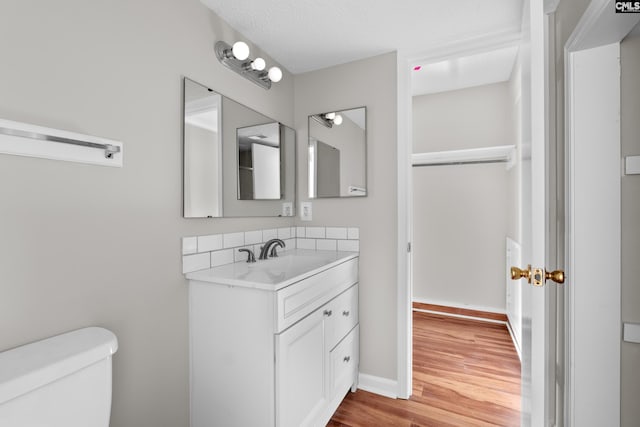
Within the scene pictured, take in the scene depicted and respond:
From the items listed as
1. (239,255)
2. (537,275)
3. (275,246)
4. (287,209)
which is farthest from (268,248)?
(537,275)

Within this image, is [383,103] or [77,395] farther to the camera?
[383,103]

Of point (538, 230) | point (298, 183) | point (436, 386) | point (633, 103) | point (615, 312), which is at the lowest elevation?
point (436, 386)

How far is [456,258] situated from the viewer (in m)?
3.32

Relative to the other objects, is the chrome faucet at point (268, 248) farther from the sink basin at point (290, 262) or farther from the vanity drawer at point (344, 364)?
the vanity drawer at point (344, 364)

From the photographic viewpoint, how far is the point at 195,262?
4.93 ft

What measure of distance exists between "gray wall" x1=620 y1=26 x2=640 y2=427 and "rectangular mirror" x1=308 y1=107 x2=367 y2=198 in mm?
Answer: 1284

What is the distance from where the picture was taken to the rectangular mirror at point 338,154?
2.13 m

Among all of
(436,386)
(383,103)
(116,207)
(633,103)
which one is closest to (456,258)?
(436,386)

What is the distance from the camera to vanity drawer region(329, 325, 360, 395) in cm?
173

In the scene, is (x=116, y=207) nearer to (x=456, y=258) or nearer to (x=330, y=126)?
(x=330, y=126)

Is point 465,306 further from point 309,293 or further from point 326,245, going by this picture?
point 309,293

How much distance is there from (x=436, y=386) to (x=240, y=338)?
1.52 metres

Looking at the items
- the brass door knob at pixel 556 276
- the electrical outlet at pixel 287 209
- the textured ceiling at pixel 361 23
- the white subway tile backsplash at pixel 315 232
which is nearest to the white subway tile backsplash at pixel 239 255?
the electrical outlet at pixel 287 209

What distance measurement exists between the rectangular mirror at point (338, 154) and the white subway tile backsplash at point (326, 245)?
0.34 metres
